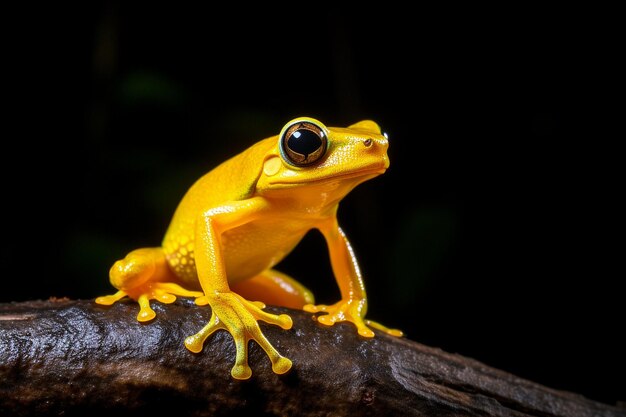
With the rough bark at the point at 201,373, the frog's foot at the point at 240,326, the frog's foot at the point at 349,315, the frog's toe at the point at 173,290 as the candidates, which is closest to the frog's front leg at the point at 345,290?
the frog's foot at the point at 349,315

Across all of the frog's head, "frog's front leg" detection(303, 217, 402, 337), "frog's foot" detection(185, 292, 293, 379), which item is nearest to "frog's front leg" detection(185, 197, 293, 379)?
"frog's foot" detection(185, 292, 293, 379)

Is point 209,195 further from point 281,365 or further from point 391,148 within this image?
point 391,148

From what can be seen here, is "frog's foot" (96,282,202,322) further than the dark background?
No

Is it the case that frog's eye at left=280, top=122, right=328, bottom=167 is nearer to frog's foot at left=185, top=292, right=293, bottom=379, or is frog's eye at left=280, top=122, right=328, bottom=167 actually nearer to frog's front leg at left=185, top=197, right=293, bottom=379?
frog's front leg at left=185, top=197, right=293, bottom=379

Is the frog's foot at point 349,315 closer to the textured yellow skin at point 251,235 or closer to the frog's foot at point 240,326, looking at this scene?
the textured yellow skin at point 251,235

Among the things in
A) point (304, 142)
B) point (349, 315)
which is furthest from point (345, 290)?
point (304, 142)

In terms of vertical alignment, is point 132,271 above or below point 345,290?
above

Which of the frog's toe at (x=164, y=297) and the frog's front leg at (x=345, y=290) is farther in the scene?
the frog's front leg at (x=345, y=290)
